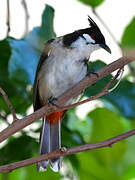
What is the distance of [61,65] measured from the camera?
210 centimetres

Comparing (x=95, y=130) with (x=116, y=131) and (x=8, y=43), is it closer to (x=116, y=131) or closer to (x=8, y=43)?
(x=116, y=131)

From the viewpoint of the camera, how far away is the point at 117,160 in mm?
1961

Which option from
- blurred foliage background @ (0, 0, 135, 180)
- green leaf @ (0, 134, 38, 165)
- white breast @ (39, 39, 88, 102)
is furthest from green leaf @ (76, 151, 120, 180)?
white breast @ (39, 39, 88, 102)

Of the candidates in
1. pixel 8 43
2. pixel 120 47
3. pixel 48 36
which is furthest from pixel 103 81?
pixel 8 43

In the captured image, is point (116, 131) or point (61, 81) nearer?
point (116, 131)

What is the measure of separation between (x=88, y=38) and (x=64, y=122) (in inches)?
16.0

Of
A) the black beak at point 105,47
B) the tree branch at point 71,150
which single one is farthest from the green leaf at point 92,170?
the tree branch at point 71,150

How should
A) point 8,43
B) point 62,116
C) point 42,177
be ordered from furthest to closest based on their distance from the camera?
point 62,116 < point 42,177 < point 8,43

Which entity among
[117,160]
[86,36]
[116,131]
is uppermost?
[86,36]

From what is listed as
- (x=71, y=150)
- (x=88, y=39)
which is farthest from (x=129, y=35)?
(x=71, y=150)

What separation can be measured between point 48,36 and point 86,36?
318mm

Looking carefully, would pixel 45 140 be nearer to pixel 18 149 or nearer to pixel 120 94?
pixel 18 149

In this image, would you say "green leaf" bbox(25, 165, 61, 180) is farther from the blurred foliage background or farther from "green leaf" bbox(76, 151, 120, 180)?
"green leaf" bbox(76, 151, 120, 180)

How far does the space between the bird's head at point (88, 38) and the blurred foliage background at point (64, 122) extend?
11 centimetres
